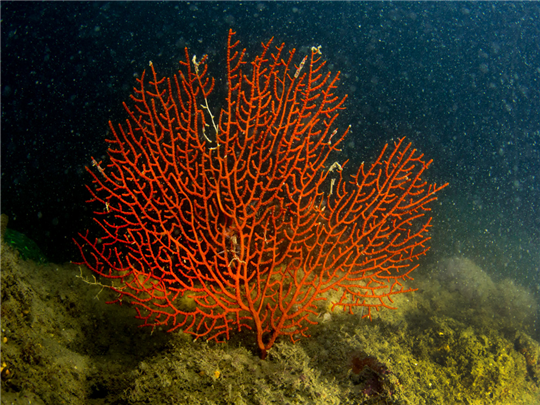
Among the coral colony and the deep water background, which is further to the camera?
the deep water background

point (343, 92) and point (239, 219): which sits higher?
point (343, 92)

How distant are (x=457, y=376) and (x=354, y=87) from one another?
270 inches

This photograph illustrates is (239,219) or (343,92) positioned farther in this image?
(343,92)

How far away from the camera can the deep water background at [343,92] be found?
572cm

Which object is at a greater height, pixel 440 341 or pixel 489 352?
pixel 489 352

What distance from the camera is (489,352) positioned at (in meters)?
4.45

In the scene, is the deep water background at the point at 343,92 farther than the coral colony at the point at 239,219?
Yes

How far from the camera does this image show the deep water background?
18.8 ft

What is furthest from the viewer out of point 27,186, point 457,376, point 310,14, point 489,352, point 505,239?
point 505,239

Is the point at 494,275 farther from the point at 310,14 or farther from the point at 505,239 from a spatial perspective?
the point at 310,14

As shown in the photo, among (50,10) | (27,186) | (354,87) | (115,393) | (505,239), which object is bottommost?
(27,186)

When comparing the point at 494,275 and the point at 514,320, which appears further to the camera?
the point at 494,275

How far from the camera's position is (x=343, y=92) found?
294 inches

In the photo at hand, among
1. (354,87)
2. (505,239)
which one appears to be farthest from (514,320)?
(354,87)
